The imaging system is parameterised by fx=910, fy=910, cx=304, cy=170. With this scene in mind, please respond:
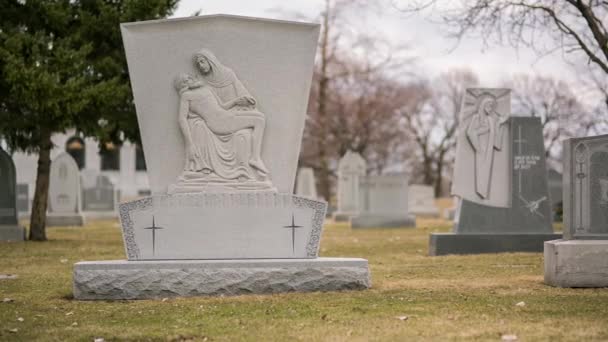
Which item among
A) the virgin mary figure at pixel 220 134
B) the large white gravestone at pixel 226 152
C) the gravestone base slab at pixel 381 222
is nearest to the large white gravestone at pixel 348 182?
the gravestone base slab at pixel 381 222

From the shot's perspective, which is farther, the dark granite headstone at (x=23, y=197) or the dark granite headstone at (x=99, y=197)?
the dark granite headstone at (x=99, y=197)

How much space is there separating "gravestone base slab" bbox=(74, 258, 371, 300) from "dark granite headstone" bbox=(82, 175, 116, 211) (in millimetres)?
26082

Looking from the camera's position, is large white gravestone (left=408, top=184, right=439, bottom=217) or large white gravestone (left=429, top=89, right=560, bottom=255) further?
large white gravestone (left=408, top=184, right=439, bottom=217)

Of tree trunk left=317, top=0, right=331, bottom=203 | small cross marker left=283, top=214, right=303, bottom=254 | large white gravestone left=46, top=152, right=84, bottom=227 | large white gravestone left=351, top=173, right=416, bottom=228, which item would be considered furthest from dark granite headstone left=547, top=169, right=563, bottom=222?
small cross marker left=283, top=214, right=303, bottom=254

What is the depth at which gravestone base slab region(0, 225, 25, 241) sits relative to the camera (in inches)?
735

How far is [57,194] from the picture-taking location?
94.2 feet

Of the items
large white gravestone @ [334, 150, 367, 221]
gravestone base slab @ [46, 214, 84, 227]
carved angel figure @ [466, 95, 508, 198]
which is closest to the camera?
carved angel figure @ [466, 95, 508, 198]

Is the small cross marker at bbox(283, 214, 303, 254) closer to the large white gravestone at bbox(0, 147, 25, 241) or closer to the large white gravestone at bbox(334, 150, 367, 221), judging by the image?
the large white gravestone at bbox(0, 147, 25, 241)

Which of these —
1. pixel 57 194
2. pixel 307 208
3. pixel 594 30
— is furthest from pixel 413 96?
pixel 307 208

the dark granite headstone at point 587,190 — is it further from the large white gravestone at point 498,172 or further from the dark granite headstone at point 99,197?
the dark granite headstone at point 99,197

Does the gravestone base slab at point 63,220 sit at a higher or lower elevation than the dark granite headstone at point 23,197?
lower

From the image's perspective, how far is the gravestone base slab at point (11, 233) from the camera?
1867 centimetres

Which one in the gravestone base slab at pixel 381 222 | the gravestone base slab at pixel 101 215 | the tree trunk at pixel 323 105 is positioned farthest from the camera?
the tree trunk at pixel 323 105

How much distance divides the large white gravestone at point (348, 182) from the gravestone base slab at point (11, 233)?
1467cm
